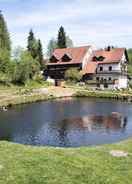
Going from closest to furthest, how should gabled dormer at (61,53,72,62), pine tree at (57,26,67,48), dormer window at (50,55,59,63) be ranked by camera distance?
gabled dormer at (61,53,72,62) < dormer window at (50,55,59,63) < pine tree at (57,26,67,48)

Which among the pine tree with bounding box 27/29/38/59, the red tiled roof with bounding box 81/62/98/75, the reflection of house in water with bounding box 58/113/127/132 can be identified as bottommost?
the reflection of house in water with bounding box 58/113/127/132

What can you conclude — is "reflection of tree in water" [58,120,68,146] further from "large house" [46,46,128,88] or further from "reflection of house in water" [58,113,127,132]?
"large house" [46,46,128,88]

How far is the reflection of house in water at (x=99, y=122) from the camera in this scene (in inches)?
1590

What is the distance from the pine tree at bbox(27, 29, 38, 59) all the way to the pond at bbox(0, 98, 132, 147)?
164 ft

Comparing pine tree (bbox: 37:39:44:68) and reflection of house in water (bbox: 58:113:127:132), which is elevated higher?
pine tree (bbox: 37:39:44:68)

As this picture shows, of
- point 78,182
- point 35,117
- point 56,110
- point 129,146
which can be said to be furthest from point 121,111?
point 78,182

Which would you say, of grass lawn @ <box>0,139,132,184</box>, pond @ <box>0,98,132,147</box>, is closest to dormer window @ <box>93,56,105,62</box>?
pond @ <box>0,98,132,147</box>

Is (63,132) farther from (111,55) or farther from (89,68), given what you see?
(111,55)

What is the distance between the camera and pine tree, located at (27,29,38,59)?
350 ft

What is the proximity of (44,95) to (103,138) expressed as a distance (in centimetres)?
4193

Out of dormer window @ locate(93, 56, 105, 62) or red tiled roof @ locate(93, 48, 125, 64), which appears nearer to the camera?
red tiled roof @ locate(93, 48, 125, 64)

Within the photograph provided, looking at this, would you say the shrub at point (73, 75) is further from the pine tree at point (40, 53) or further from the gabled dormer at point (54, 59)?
the pine tree at point (40, 53)

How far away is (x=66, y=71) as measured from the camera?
9600cm

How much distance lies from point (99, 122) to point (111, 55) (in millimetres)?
57544
